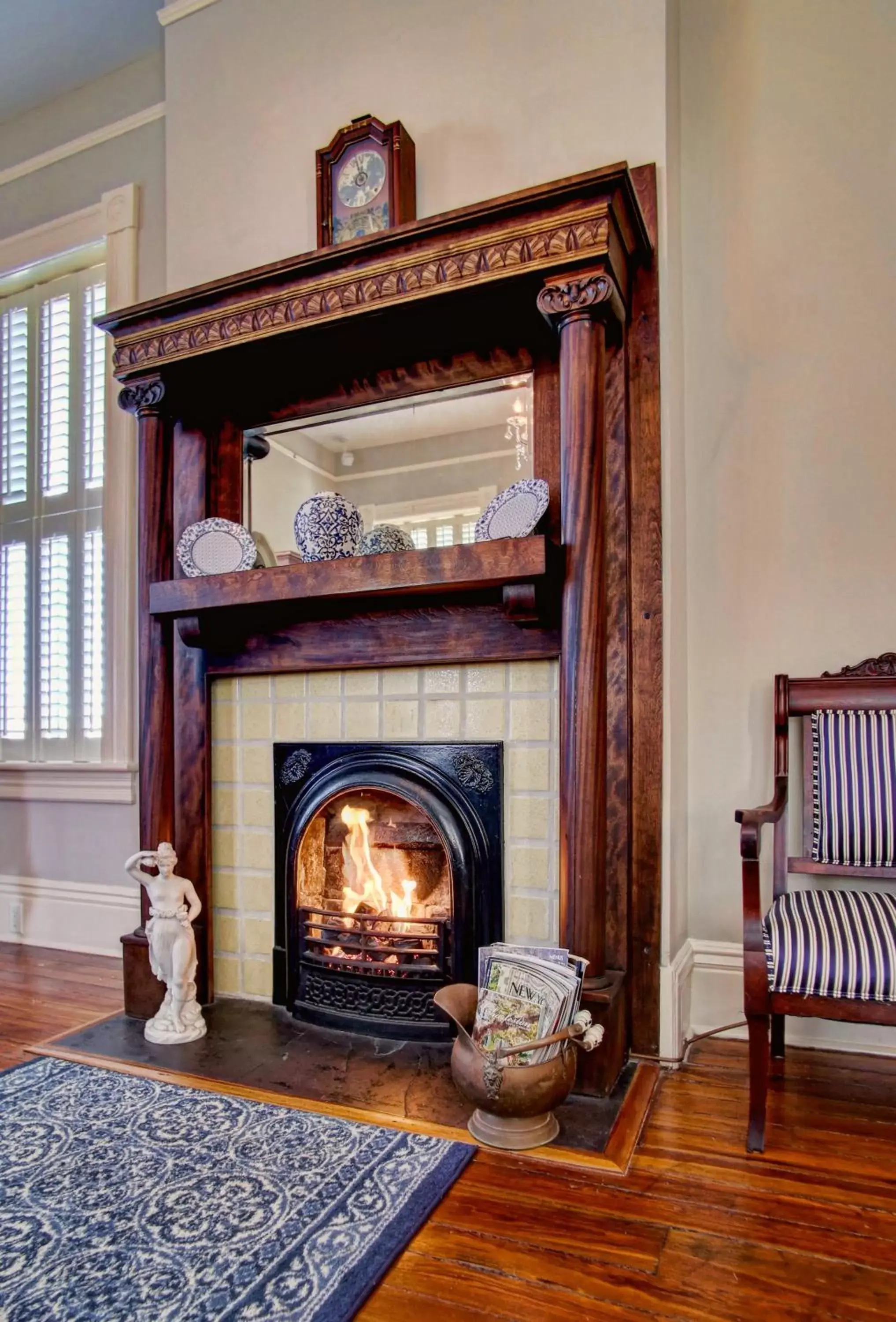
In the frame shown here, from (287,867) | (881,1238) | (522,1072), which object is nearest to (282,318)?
(287,867)

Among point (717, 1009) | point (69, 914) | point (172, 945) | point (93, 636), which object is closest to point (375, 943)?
point (172, 945)

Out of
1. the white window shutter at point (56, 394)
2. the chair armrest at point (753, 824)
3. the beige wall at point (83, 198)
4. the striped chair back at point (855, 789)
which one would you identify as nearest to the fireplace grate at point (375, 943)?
the chair armrest at point (753, 824)

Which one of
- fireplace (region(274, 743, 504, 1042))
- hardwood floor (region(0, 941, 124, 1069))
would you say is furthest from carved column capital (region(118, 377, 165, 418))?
Answer: hardwood floor (region(0, 941, 124, 1069))

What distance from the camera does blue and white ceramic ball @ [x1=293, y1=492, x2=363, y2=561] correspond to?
92.7 inches

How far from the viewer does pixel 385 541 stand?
7.77ft

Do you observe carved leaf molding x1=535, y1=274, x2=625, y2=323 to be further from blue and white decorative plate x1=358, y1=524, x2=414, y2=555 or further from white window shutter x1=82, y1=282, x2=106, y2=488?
white window shutter x1=82, y1=282, x2=106, y2=488

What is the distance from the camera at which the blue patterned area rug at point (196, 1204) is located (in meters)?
1.27

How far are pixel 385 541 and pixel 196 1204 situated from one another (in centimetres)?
160

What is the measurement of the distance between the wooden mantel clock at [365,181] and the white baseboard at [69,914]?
247 centimetres

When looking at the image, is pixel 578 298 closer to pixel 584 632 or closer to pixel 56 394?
pixel 584 632

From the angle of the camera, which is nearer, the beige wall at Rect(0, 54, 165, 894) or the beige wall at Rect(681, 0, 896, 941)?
the beige wall at Rect(681, 0, 896, 941)

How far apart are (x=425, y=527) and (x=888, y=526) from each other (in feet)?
4.10

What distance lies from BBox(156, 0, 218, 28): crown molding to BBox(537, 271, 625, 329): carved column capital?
1.94m

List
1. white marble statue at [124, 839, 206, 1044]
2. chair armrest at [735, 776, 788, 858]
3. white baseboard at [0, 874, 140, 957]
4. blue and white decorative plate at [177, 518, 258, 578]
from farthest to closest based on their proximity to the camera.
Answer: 1. white baseboard at [0, 874, 140, 957]
2. blue and white decorative plate at [177, 518, 258, 578]
3. white marble statue at [124, 839, 206, 1044]
4. chair armrest at [735, 776, 788, 858]
